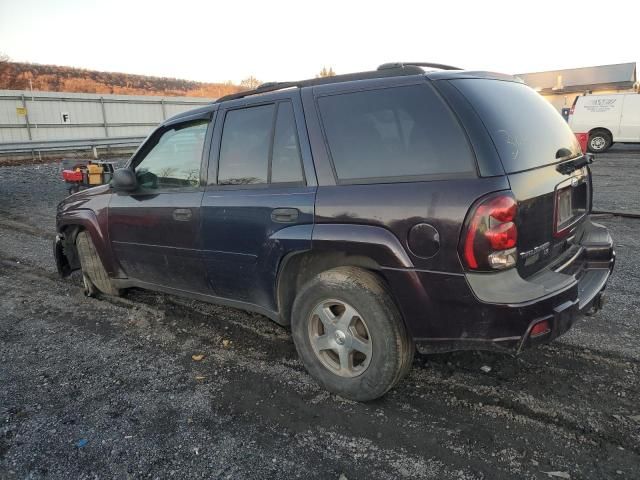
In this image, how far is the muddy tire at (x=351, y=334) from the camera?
8.34 ft

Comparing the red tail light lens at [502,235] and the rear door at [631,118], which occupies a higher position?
the rear door at [631,118]

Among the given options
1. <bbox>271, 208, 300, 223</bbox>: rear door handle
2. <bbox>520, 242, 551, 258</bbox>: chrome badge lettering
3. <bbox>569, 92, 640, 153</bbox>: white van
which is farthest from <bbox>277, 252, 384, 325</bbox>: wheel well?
<bbox>569, 92, 640, 153</bbox>: white van

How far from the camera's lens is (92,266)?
454cm

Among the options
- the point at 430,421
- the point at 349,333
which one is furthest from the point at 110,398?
the point at 430,421

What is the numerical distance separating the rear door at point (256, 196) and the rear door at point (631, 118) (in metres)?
19.2

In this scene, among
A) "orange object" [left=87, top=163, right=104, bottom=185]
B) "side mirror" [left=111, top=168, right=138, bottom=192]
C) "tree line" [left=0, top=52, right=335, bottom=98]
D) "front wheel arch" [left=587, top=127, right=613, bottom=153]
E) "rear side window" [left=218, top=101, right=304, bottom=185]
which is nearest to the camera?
"rear side window" [left=218, top=101, right=304, bottom=185]

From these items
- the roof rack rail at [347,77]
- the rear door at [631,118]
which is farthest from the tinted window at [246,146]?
the rear door at [631,118]

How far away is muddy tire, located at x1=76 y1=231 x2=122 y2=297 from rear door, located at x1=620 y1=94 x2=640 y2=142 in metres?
19.7

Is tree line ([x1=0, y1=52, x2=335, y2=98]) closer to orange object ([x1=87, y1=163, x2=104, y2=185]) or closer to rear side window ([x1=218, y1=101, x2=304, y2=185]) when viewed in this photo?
orange object ([x1=87, y1=163, x2=104, y2=185])

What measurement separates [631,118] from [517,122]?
744 inches

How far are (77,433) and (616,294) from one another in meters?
4.50

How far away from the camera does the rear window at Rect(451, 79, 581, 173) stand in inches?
92.9

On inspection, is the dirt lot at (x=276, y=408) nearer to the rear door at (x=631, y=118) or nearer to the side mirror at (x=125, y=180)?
the side mirror at (x=125, y=180)

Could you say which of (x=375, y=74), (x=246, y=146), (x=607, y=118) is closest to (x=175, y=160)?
(x=246, y=146)
